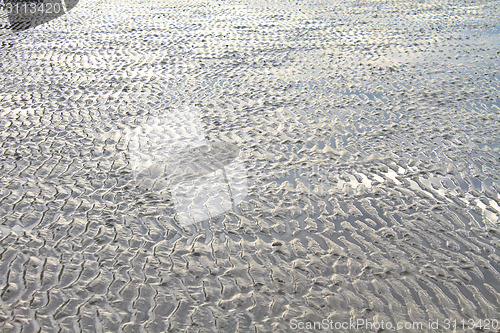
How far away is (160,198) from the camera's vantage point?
17.6ft

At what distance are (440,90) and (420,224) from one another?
3946 mm

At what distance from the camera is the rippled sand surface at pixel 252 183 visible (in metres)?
4.02

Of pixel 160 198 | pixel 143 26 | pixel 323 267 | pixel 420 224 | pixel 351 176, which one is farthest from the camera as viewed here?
pixel 143 26

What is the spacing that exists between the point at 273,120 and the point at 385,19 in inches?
269

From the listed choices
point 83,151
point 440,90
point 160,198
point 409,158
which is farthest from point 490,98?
point 83,151

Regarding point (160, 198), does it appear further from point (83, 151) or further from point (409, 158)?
point (409, 158)

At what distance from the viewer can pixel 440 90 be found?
318 inches

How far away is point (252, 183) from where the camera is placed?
18.5 feet

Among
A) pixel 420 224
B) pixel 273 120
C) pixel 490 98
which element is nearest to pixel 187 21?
pixel 273 120

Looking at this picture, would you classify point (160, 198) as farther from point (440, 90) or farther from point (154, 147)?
point (440, 90)

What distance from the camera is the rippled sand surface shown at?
402 cm

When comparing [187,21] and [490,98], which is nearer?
[490,98]

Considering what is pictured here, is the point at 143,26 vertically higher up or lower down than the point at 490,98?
lower down

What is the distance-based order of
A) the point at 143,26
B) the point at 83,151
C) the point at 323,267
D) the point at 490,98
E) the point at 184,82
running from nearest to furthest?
1. the point at 323,267
2. the point at 83,151
3. the point at 490,98
4. the point at 184,82
5. the point at 143,26
